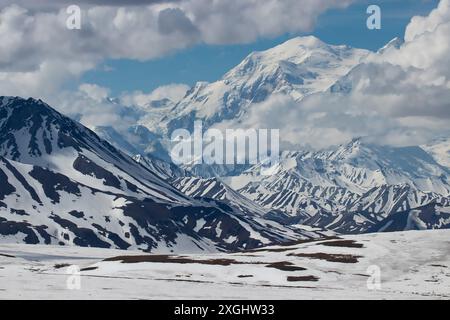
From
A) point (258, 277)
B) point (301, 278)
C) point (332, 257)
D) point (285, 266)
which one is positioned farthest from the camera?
point (332, 257)

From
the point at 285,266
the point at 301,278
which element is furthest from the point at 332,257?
the point at 301,278

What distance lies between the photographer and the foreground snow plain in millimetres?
107312

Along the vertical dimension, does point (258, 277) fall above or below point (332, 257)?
below

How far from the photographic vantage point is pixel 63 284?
11638 cm

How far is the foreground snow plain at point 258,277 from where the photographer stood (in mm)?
107312

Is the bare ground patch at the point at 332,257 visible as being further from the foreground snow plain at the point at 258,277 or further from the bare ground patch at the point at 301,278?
the bare ground patch at the point at 301,278

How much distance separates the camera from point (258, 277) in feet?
506

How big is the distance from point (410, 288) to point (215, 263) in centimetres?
5052

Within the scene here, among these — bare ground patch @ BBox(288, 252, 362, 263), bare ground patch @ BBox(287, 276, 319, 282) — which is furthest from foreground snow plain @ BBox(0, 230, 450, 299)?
bare ground patch @ BBox(287, 276, 319, 282)

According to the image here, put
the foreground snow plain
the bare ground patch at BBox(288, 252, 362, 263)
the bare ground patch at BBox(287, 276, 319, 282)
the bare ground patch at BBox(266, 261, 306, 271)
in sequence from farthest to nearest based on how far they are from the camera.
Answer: the bare ground patch at BBox(288, 252, 362, 263), the bare ground patch at BBox(266, 261, 306, 271), the bare ground patch at BBox(287, 276, 319, 282), the foreground snow plain

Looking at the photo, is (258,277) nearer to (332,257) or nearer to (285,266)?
(285,266)

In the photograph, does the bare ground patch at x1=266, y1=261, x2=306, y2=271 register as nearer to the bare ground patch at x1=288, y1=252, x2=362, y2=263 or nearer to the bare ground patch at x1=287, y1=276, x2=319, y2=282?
the bare ground patch at x1=287, y1=276, x2=319, y2=282
